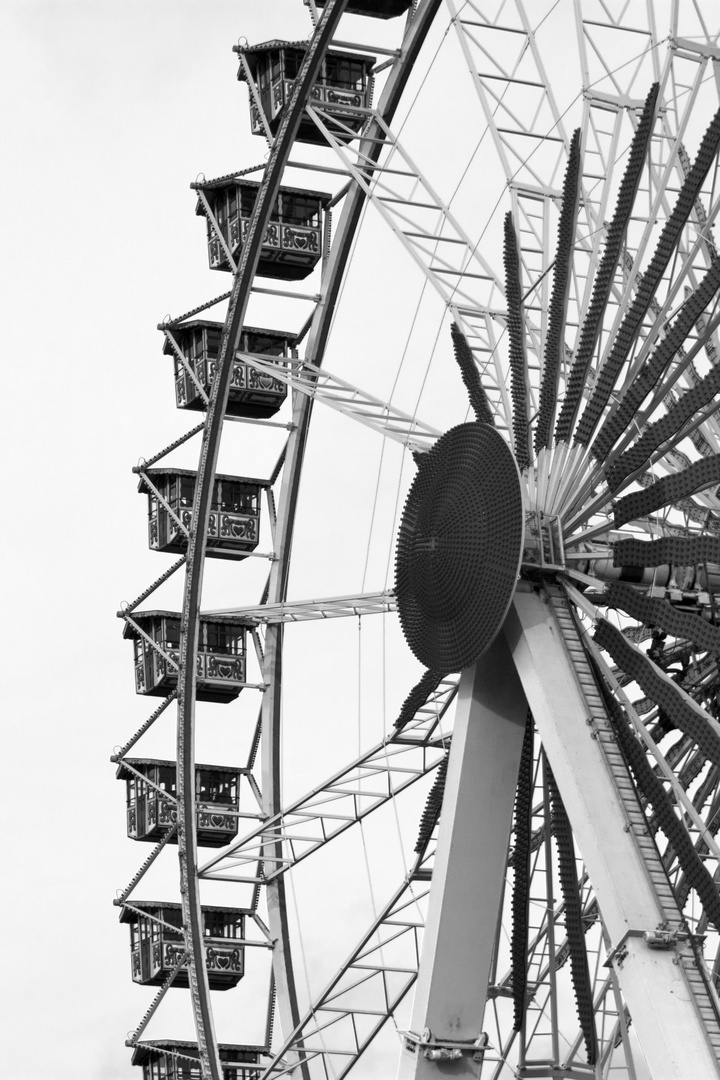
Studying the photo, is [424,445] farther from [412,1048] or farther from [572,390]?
[412,1048]

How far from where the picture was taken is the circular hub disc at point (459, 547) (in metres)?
19.9

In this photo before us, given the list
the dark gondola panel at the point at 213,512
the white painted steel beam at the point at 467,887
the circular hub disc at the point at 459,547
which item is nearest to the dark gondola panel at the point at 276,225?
the dark gondola panel at the point at 213,512

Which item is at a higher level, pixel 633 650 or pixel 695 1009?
pixel 633 650

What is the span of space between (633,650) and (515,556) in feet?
4.35

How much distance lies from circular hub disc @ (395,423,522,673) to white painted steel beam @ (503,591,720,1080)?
1.56ft

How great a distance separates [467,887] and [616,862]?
7.17 ft

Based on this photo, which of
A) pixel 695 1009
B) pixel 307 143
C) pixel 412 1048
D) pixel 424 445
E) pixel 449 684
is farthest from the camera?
pixel 307 143

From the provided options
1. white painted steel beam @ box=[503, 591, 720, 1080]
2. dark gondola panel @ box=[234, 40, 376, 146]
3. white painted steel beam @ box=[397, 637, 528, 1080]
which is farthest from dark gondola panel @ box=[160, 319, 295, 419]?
white painted steel beam @ box=[503, 591, 720, 1080]

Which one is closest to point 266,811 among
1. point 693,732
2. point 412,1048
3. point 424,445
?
point 424,445

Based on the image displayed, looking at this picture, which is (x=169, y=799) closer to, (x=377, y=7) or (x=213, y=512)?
(x=213, y=512)

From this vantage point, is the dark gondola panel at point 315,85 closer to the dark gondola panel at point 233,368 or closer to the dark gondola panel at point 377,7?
the dark gondola panel at point 377,7

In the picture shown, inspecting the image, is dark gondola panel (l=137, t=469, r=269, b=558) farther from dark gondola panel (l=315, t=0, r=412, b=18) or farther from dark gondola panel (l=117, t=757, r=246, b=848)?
dark gondola panel (l=315, t=0, r=412, b=18)

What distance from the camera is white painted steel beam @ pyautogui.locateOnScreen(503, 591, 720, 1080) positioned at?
17.2 m

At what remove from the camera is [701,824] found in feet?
61.0
